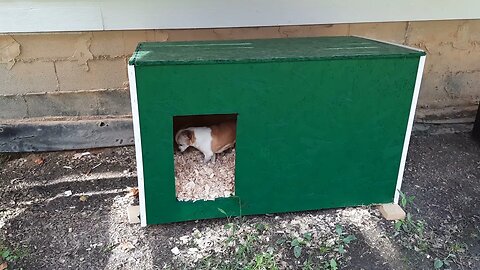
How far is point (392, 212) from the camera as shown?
6.40ft

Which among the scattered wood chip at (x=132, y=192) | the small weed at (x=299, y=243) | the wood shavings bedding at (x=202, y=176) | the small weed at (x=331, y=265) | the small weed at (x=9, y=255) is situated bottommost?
the small weed at (x=9, y=255)

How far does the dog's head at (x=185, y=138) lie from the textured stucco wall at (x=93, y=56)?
0.58 metres

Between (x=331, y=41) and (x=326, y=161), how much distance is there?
58cm

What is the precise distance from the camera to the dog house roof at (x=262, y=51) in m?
1.57

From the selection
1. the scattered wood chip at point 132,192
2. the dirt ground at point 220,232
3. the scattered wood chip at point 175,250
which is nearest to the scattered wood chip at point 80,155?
the dirt ground at point 220,232

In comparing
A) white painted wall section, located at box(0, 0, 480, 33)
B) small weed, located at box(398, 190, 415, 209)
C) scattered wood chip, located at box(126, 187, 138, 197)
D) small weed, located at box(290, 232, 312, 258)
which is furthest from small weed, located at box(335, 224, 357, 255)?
white painted wall section, located at box(0, 0, 480, 33)

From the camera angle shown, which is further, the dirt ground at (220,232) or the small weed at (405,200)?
the small weed at (405,200)

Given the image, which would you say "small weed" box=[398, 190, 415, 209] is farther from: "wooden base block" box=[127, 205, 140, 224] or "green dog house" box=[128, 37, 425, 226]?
"wooden base block" box=[127, 205, 140, 224]

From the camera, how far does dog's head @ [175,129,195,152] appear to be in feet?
6.67

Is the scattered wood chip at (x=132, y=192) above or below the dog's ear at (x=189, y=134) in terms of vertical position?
below

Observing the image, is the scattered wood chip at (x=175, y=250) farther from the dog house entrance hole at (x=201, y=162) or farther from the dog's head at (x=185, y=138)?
the dog's head at (x=185, y=138)

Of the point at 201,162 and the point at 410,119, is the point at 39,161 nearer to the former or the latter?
the point at 201,162

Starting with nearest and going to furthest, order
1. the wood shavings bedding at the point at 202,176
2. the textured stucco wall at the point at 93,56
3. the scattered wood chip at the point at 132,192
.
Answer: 1. the wood shavings bedding at the point at 202,176
2. the scattered wood chip at the point at 132,192
3. the textured stucco wall at the point at 93,56

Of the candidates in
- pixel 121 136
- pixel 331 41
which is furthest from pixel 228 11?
pixel 121 136
